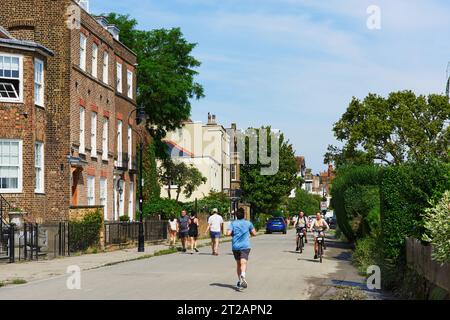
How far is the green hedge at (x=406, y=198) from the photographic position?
16094 millimetres

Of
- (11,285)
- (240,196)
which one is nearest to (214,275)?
(11,285)

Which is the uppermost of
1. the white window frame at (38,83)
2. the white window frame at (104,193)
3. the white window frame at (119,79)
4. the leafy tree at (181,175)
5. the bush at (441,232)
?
the white window frame at (119,79)

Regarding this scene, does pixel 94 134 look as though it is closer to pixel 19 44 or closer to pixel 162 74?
pixel 19 44

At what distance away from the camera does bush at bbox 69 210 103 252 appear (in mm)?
27266

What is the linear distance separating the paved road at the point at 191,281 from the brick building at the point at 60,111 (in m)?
6.61

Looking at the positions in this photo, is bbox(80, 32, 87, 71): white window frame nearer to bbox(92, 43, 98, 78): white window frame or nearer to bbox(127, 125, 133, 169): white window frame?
bbox(92, 43, 98, 78): white window frame

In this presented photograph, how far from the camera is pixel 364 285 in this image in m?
16.6

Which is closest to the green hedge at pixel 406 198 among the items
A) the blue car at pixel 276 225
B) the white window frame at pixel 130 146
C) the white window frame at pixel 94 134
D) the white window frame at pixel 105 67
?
the white window frame at pixel 94 134

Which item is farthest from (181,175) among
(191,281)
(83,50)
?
(191,281)

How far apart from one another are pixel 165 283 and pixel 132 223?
1863cm

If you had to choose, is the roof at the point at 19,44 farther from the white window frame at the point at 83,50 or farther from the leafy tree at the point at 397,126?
the leafy tree at the point at 397,126

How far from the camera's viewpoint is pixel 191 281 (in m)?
16.8

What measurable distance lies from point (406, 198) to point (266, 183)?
197 ft
